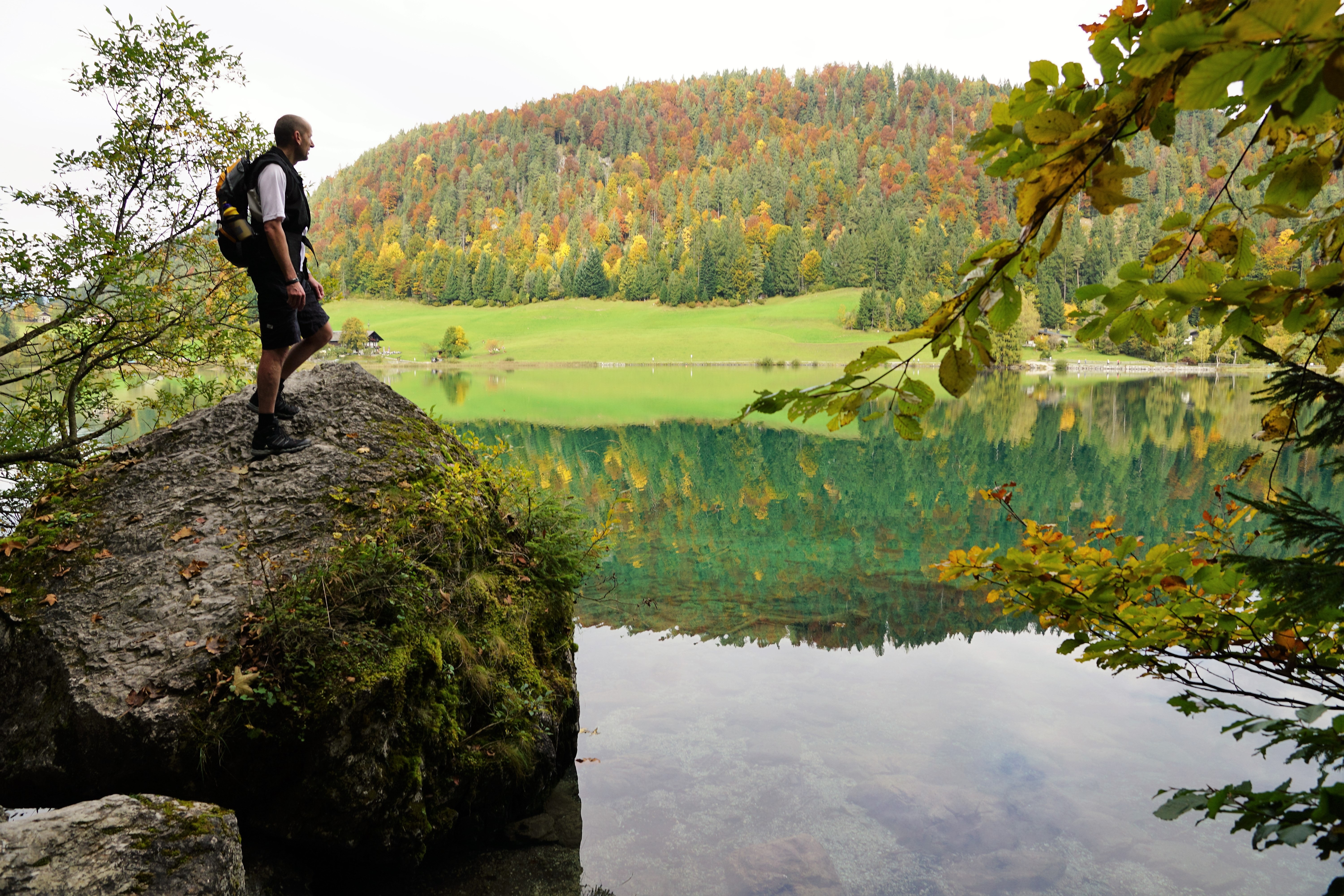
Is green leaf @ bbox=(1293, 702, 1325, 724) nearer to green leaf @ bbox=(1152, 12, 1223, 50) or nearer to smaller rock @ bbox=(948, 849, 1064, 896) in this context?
green leaf @ bbox=(1152, 12, 1223, 50)

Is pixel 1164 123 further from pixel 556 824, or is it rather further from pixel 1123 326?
pixel 556 824

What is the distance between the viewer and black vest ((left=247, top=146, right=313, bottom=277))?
18.5ft

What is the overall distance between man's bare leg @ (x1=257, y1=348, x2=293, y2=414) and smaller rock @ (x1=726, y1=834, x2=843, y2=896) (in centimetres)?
451

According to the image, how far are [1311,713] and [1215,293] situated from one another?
Result: 0.91 metres

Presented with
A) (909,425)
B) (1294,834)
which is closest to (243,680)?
(909,425)

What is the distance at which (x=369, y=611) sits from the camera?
468 cm

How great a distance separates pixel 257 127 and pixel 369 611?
595 centimetres

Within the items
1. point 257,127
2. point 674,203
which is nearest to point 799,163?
point 674,203

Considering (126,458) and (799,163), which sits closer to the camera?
(126,458)

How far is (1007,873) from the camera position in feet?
16.5

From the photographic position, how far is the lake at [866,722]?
509 centimetres

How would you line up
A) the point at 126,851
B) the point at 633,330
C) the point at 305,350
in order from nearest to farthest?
the point at 126,851
the point at 305,350
the point at 633,330

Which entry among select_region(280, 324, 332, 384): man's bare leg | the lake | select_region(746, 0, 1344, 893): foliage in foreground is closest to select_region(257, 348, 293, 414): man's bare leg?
select_region(280, 324, 332, 384): man's bare leg

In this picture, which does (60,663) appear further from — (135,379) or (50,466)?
(135,379)
